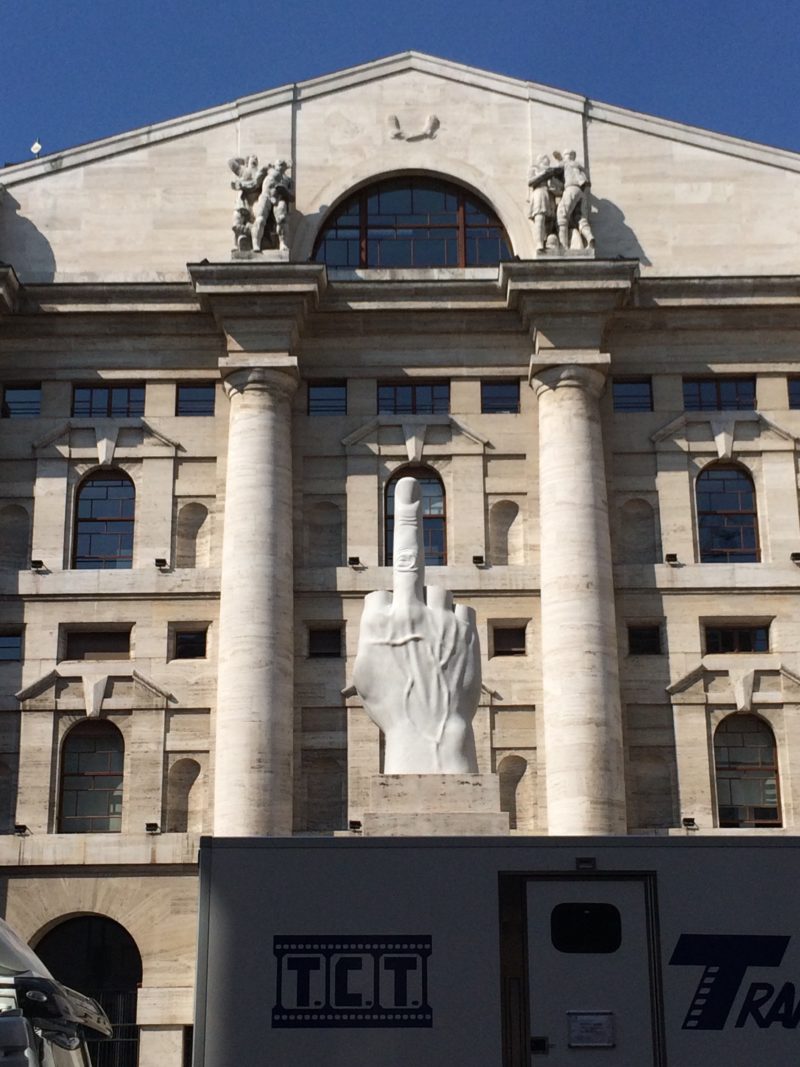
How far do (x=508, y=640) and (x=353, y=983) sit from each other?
23.9 meters

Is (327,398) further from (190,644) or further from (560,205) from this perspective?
(560,205)

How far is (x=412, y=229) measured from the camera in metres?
40.2

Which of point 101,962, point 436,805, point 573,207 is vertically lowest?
point 101,962

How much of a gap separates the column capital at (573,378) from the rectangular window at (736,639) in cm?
627

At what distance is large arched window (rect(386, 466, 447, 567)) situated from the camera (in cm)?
3766

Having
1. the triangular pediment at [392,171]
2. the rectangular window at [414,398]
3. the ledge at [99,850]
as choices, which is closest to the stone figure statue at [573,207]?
the triangular pediment at [392,171]

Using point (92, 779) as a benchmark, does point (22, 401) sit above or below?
above

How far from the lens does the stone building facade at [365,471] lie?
115ft

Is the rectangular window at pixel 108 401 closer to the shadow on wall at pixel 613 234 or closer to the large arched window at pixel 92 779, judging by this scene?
the large arched window at pixel 92 779

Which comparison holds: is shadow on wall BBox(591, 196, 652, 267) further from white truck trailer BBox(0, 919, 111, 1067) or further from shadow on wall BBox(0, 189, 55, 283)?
white truck trailer BBox(0, 919, 111, 1067)

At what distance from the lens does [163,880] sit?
34562 mm

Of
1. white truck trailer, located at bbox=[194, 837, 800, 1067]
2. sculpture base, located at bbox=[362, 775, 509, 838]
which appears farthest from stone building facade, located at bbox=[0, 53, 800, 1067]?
white truck trailer, located at bbox=[194, 837, 800, 1067]

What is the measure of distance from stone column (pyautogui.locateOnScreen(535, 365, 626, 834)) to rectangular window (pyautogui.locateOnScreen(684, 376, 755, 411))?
2.70 meters

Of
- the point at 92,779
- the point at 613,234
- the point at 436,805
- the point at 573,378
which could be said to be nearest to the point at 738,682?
the point at 573,378
